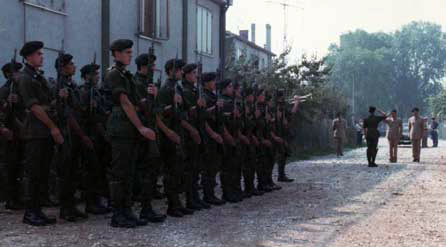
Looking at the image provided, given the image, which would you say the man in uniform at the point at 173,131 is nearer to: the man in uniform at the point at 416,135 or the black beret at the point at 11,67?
the black beret at the point at 11,67

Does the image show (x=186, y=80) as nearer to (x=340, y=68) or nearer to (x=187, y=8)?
(x=187, y=8)

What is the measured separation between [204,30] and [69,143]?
13813mm

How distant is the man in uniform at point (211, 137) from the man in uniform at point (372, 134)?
32.0 ft

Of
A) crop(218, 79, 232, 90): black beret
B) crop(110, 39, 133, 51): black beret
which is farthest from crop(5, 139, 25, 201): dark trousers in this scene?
crop(218, 79, 232, 90): black beret

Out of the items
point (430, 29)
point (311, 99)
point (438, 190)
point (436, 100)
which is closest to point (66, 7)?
point (438, 190)

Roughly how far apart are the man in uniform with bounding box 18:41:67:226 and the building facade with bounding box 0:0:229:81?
866mm

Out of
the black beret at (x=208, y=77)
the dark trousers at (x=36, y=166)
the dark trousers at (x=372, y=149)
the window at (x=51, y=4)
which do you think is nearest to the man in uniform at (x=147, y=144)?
the dark trousers at (x=36, y=166)

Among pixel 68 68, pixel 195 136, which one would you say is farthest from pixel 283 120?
pixel 68 68

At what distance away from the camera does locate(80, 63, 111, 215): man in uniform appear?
27.7 feet

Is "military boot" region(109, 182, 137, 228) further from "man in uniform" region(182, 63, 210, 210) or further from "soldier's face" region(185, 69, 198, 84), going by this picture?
"soldier's face" region(185, 69, 198, 84)

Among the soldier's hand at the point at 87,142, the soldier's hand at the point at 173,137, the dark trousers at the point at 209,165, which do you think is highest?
the soldier's hand at the point at 173,137

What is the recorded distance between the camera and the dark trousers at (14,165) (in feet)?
28.3

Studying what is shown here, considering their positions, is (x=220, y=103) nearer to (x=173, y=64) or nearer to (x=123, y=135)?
(x=173, y=64)

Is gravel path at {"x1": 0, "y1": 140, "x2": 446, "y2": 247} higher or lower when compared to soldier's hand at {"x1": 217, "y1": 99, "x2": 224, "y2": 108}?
lower
